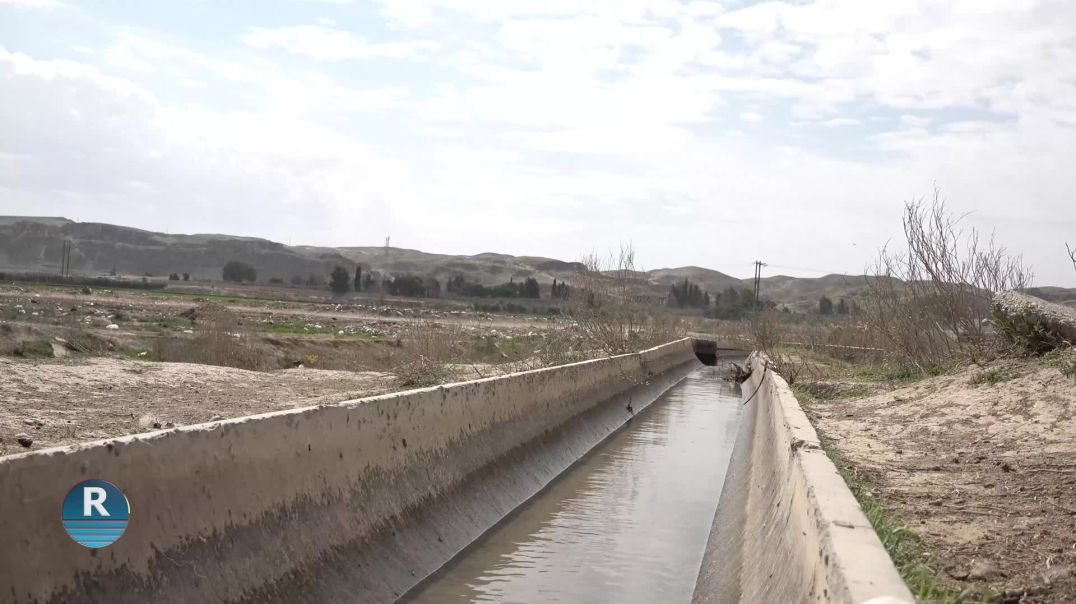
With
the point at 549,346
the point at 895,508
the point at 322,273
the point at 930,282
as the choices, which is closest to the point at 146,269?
the point at 322,273

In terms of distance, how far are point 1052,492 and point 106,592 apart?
5.89 meters

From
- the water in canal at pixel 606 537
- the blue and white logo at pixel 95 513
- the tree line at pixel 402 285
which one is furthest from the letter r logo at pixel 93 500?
the tree line at pixel 402 285

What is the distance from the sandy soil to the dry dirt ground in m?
5.75

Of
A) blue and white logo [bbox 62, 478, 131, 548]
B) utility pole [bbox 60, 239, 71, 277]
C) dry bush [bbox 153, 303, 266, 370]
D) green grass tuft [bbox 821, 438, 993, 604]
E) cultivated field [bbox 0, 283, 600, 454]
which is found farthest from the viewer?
utility pole [bbox 60, 239, 71, 277]

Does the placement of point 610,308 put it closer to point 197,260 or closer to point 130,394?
point 130,394

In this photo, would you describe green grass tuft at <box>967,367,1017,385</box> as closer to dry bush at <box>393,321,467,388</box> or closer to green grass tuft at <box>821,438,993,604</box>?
green grass tuft at <box>821,438,993,604</box>

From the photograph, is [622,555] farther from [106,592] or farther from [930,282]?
[930,282]

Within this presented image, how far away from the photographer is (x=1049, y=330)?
44.3 feet

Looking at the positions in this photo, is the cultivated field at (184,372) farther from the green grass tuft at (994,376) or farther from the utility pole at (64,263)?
the utility pole at (64,263)

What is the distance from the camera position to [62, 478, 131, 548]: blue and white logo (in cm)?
422

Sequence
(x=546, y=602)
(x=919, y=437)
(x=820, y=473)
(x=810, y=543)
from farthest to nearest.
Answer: (x=919, y=437)
(x=546, y=602)
(x=820, y=473)
(x=810, y=543)

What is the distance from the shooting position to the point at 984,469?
8.38 metres

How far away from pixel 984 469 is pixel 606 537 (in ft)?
11.8

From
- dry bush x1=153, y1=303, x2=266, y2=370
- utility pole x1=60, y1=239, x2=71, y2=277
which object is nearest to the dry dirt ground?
dry bush x1=153, y1=303, x2=266, y2=370
